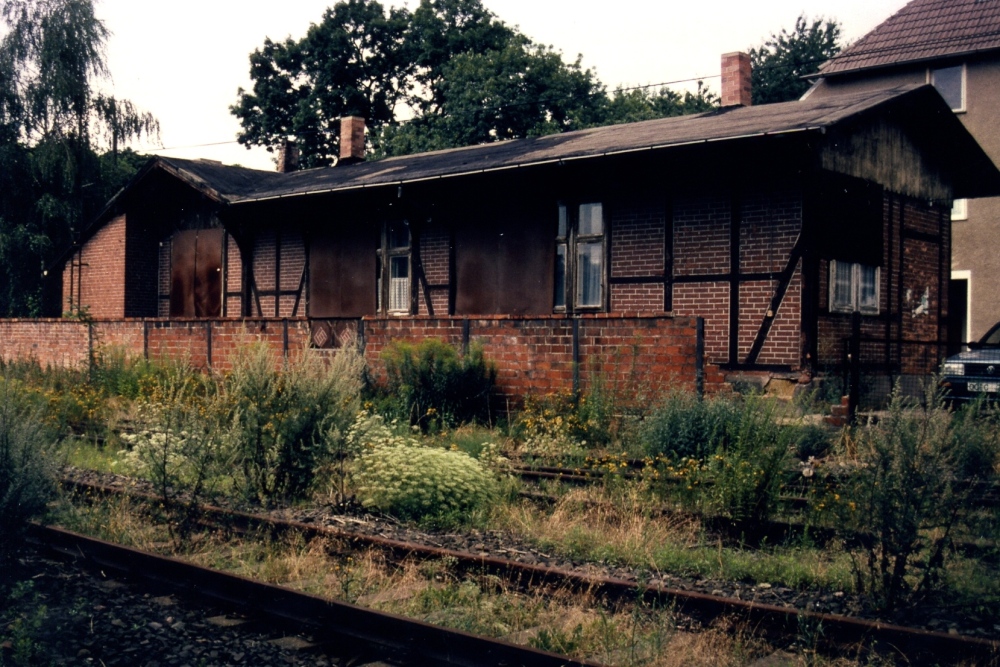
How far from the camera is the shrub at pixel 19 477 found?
6.52 meters

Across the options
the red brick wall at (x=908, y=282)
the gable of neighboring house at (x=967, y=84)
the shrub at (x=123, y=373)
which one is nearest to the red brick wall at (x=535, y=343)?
the shrub at (x=123, y=373)

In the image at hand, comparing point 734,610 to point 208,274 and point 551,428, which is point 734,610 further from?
point 208,274

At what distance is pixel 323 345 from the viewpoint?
1558 centimetres

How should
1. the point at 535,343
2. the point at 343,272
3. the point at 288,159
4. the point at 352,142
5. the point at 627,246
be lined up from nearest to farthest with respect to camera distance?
1. the point at 535,343
2. the point at 627,246
3. the point at 343,272
4. the point at 352,142
5. the point at 288,159

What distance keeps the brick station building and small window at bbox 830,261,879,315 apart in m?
0.04

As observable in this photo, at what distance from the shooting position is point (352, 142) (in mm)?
26312

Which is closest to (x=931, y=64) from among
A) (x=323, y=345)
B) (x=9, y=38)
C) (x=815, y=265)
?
(x=815, y=265)

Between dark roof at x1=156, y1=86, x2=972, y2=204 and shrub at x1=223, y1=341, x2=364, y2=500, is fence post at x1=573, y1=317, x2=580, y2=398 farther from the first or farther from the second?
shrub at x1=223, y1=341, x2=364, y2=500

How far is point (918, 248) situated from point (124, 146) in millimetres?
26383

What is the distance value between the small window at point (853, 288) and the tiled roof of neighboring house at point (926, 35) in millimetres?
12690

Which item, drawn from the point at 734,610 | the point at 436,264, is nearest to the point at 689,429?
the point at 734,610

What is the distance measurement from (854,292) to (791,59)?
33414mm

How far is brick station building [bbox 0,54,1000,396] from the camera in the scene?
13469mm

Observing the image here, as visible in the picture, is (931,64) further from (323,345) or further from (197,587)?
(197,587)
